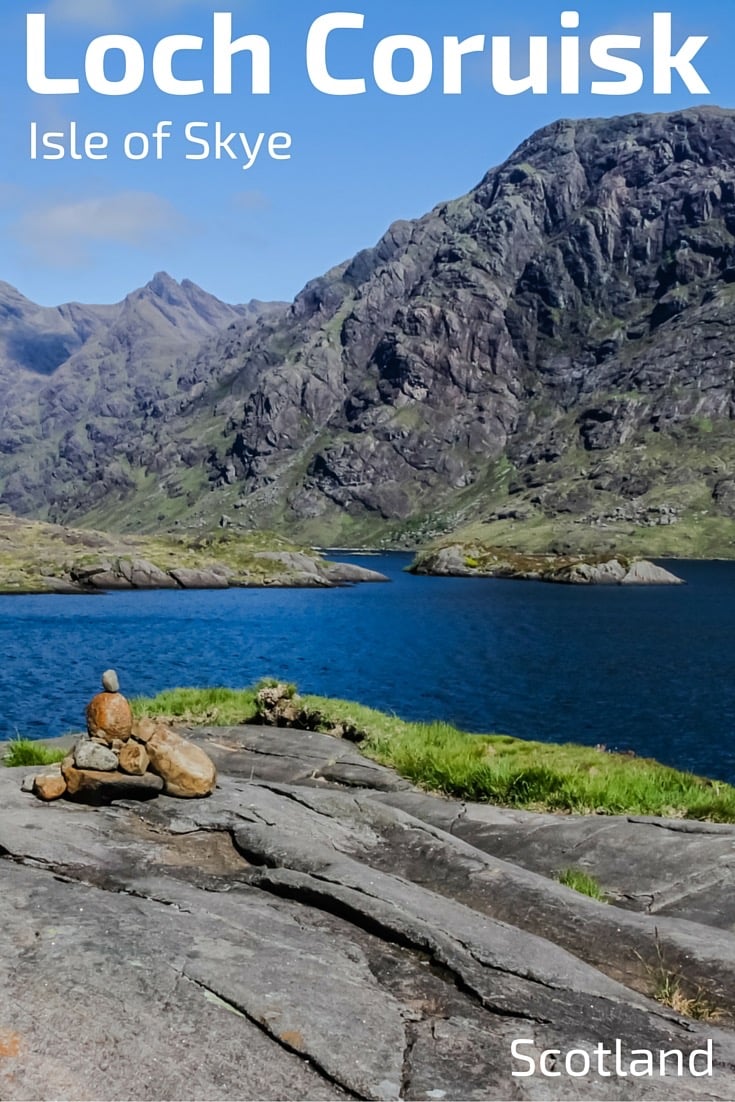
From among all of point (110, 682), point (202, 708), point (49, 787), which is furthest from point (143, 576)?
point (49, 787)

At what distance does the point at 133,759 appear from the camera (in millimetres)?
18141

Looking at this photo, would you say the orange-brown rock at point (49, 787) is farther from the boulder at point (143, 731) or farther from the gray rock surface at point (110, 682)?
the gray rock surface at point (110, 682)

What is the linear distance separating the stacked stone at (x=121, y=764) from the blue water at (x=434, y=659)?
37.1 metres

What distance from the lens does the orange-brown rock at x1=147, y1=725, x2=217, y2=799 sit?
60.1 ft

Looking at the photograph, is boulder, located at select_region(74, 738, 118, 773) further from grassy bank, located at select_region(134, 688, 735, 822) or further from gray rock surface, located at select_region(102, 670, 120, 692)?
grassy bank, located at select_region(134, 688, 735, 822)

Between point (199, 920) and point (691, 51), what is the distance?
27.6 metres

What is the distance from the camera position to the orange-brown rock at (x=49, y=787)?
703 inches

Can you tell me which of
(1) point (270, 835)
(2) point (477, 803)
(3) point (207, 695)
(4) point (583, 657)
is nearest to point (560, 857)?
(2) point (477, 803)

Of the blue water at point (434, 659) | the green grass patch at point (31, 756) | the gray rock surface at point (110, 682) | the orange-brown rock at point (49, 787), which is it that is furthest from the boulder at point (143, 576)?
the orange-brown rock at point (49, 787)

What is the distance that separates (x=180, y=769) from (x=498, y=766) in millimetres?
9046

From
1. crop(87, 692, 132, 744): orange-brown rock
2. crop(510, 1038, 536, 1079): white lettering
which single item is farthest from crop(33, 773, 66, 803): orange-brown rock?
crop(510, 1038, 536, 1079): white lettering

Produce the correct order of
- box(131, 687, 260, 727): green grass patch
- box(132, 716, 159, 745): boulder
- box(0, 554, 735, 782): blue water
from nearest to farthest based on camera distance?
box(132, 716, 159, 745): boulder → box(131, 687, 260, 727): green grass patch → box(0, 554, 735, 782): blue water

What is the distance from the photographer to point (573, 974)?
11.6 metres

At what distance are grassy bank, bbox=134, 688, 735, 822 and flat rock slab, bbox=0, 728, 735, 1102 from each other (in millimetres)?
2315
